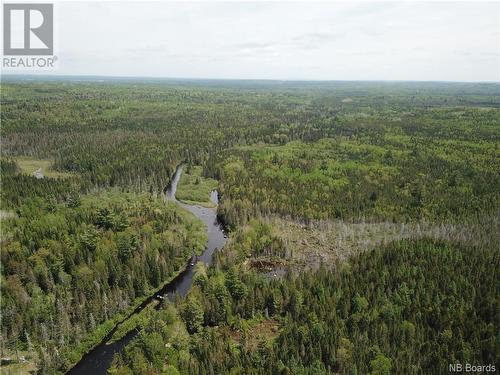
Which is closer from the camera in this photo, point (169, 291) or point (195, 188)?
point (169, 291)

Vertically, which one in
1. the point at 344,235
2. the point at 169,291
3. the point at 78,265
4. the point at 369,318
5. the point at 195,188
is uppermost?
the point at 195,188

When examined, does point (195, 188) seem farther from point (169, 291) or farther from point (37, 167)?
point (37, 167)

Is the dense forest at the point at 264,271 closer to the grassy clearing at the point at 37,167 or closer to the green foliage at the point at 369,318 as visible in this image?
the green foliage at the point at 369,318

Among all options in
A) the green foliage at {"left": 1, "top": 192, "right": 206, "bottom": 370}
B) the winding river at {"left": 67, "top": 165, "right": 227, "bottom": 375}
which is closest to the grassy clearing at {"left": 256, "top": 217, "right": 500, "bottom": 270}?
the winding river at {"left": 67, "top": 165, "right": 227, "bottom": 375}

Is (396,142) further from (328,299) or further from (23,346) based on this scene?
(23,346)

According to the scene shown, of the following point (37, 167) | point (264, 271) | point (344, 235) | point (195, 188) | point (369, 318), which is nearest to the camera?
point (369, 318)

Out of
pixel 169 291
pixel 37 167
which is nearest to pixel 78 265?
pixel 169 291
